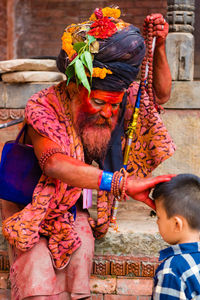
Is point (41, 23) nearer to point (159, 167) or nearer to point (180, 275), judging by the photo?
point (159, 167)

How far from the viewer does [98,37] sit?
2.63 meters

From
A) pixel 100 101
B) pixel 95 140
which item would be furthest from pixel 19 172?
pixel 100 101

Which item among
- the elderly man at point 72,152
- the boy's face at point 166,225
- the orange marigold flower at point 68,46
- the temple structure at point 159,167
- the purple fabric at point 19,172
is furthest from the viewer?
the temple structure at point 159,167

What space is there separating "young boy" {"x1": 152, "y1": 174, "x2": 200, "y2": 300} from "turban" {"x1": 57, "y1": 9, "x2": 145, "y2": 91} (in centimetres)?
81

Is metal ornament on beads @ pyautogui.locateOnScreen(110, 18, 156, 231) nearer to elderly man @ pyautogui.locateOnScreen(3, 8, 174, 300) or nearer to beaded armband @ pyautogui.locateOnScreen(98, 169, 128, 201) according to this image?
elderly man @ pyautogui.locateOnScreen(3, 8, 174, 300)

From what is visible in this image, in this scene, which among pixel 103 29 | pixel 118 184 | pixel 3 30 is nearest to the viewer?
pixel 118 184

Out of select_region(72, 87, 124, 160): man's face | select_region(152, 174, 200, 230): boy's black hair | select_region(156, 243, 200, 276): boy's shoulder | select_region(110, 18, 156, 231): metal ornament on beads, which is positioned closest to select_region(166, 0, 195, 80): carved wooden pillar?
select_region(110, 18, 156, 231): metal ornament on beads

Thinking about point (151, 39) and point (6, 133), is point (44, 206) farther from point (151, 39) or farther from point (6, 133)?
point (6, 133)

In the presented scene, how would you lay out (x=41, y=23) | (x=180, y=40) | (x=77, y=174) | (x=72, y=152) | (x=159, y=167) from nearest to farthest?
1. (x=77, y=174)
2. (x=72, y=152)
3. (x=180, y=40)
4. (x=159, y=167)
5. (x=41, y=23)

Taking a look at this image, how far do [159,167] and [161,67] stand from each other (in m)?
1.39

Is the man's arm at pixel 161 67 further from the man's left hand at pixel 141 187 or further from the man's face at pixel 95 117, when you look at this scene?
the man's left hand at pixel 141 187

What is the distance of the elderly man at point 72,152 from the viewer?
2.56 meters

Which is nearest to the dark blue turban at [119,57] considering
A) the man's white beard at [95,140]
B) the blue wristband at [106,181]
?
the man's white beard at [95,140]

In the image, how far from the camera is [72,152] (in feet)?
9.11
